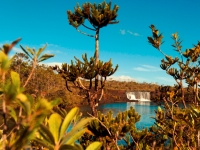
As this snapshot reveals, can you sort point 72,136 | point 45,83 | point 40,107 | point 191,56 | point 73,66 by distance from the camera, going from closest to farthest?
point 40,107 < point 72,136 < point 73,66 < point 191,56 < point 45,83

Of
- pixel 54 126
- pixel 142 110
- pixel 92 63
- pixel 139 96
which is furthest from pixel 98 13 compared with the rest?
pixel 139 96

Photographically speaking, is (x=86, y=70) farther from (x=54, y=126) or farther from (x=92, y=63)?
(x=54, y=126)

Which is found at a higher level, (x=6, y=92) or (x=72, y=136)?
(x=6, y=92)

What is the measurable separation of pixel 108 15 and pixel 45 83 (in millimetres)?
57282

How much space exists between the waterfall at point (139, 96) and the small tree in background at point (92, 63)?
215 feet

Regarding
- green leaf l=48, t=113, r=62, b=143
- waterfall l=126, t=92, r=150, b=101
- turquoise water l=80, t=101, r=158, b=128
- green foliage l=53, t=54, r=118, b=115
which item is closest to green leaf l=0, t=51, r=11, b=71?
green leaf l=48, t=113, r=62, b=143

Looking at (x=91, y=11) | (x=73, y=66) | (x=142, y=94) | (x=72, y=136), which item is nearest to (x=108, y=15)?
(x=91, y=11)

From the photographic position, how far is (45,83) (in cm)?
6203

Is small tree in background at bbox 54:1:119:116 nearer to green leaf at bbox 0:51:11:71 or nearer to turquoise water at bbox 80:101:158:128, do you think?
green leaf at bbox 0:51:11:71

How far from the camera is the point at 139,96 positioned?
7169 centimetres

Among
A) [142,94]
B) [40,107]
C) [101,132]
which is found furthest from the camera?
[142,94]

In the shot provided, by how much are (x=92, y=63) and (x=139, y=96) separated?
67.6m

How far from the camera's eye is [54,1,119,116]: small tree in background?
5.63 m

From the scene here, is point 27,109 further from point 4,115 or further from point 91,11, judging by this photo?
point 91,11
